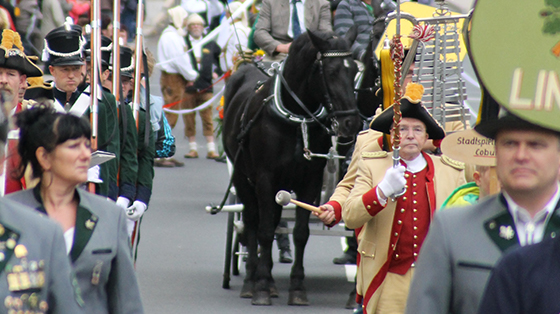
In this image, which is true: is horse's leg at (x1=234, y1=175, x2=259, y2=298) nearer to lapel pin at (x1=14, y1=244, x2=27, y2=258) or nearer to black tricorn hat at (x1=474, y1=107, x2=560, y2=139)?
lapel pin at (x1=14, y1=244, x2=27, y2=258)

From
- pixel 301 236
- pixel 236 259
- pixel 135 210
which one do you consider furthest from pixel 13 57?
pixel 236 259

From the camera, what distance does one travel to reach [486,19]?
102 inches

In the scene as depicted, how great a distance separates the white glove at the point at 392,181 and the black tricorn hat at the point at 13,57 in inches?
98.7

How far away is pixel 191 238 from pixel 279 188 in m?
3.00

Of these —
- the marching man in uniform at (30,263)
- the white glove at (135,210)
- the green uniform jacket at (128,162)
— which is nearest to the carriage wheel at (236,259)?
the white glove at (135,210)

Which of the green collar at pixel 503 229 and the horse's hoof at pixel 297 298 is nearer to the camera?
the green collar at pixel 503 229

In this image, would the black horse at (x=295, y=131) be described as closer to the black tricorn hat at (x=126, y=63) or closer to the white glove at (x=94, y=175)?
the black tricorn hat at (x=126, y=63)

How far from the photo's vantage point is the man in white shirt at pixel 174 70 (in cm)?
1681

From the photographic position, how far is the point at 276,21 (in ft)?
31.8

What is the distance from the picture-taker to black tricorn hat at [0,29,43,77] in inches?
239

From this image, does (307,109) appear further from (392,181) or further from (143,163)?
(392,181)

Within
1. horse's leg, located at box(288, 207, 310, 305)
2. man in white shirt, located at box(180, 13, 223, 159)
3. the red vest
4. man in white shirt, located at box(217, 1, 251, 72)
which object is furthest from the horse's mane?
man in white shirt, located at box(180, 13, 223, 159)

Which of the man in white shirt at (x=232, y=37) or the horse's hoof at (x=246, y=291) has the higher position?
the man in white shirt at (x=232, y=37)

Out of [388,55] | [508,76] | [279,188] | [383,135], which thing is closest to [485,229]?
[508,76]
